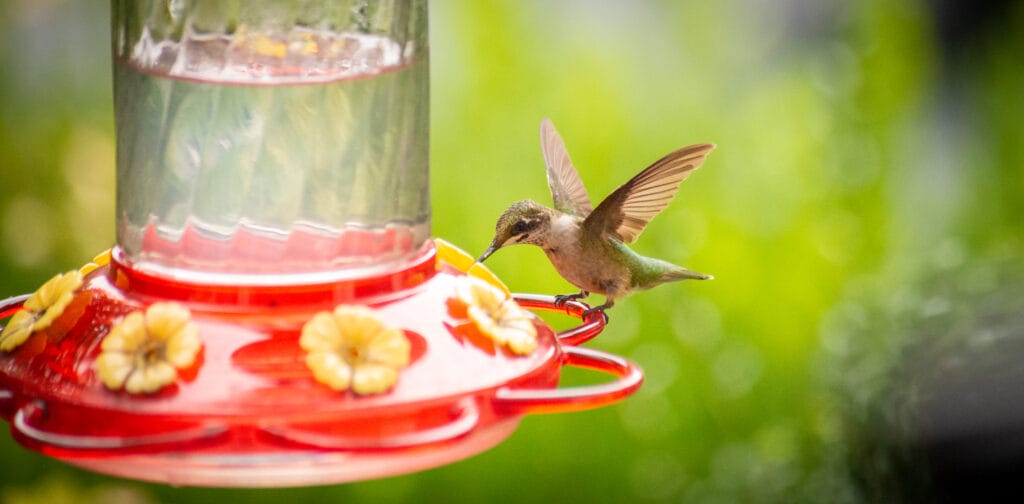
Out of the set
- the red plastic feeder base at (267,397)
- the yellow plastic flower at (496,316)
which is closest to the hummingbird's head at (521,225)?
the yellow plastic flower at (496,316)

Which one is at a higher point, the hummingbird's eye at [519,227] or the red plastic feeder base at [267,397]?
the hummingbird's eye at [519,227]

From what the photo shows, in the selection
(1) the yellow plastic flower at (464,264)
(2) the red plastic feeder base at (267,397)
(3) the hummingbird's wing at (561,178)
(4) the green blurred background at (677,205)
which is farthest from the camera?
(4) the green blurred background at (677,205)

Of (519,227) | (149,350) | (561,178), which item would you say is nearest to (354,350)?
(149,350)

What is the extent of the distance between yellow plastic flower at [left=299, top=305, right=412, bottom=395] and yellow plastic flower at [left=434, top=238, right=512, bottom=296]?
0.38 m

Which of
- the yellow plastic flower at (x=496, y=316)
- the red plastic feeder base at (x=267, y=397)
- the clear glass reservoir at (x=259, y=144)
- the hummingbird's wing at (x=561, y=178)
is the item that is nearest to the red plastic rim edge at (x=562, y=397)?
the red plastic feeder base at (x=267, y=397)

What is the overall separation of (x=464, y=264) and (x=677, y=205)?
284 centimetres

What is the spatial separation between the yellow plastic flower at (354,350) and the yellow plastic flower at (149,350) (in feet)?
0.51

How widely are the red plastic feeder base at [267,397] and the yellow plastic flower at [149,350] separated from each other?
0.02 meters

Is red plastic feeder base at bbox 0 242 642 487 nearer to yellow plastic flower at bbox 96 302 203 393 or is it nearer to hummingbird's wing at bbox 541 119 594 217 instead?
yellow plastic flower at bbox 96 302 203 393

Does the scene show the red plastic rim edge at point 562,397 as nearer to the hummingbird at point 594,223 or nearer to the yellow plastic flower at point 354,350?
the yellow plastic flower at point 354,350

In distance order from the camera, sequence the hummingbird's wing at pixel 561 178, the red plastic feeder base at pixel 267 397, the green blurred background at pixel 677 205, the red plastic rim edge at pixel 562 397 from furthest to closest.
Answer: the green blurred background at pixel 677 205
the hummingbird's wing at pixel 561 178
the red plastic rim edge at pixel 562 397
the red plastic feeder base at pixel 267 397

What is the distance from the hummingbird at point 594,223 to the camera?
101 inches

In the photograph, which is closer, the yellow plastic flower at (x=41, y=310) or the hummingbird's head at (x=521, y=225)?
the yellow plastic flower at (x=41, y=310)

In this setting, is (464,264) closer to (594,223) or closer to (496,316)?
(496,316)
